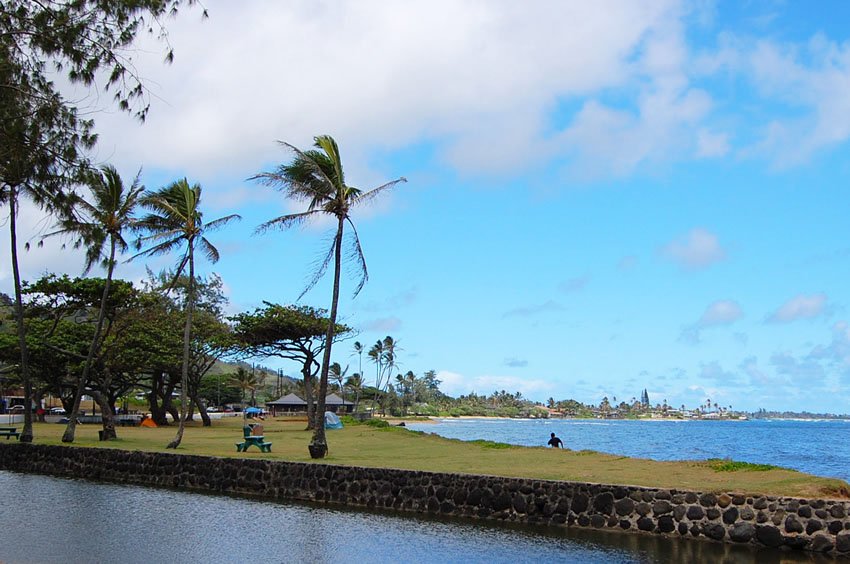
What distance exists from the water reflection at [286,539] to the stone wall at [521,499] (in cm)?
37

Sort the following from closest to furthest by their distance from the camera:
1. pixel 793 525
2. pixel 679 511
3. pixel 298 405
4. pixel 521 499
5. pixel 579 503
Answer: pixel 793 525
pixel 679 511
pixel 579 503
pixel 521 499
pixel 298 405

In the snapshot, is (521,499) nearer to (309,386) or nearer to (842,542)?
(842,542)

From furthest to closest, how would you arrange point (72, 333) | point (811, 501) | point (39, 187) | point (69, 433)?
point (72, 333) < point (69, 433) < point (811, 501) < point (39, 187)

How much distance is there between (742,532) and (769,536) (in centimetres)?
43

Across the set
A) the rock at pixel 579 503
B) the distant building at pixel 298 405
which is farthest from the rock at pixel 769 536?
the distant building at pixel 298 405

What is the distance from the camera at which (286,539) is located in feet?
Result: 46.2

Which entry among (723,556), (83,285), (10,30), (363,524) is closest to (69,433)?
(83,285)

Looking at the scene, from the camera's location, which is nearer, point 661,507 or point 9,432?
point 661,507

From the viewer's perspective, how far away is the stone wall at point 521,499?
521 inches

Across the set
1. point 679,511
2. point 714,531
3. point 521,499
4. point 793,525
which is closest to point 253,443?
point 521,499

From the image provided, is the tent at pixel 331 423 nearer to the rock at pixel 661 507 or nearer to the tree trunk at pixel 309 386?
the tree trunk at pixel 309 386

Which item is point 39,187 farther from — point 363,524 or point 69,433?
point 69,433

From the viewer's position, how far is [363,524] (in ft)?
52.1

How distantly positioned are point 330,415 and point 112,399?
1268cm
